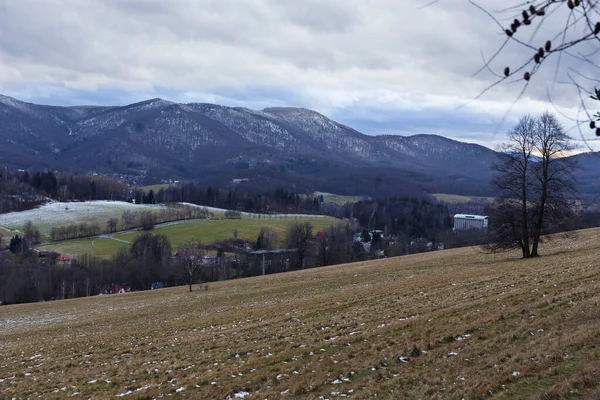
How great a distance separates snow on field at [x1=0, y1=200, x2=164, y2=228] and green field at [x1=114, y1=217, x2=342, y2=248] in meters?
32.4

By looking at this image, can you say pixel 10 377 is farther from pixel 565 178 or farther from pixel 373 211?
pixel 373 211

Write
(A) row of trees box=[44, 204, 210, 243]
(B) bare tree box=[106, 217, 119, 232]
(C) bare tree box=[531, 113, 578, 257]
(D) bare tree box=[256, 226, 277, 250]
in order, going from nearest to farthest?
(C) bare tree box=[531, 113, 578, 257], (D) bare tree box=[256, 226, 277, 250], (A) row of trees box=[44, 204, 210, 243], (B) bare tree box=[106, 217, 119, 232]

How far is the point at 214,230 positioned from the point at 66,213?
209ft

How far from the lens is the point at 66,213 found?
166125mm

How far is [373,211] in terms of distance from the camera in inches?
7219

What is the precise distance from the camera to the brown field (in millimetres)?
9078

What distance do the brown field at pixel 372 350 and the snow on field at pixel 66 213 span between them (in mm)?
147911

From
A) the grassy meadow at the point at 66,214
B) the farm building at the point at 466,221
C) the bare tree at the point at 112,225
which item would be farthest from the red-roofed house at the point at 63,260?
the farm building at the point at 466,221

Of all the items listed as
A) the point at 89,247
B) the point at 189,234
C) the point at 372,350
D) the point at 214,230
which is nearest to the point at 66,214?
the point at 89,247

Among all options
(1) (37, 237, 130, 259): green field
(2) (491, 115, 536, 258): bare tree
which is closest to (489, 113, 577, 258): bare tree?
(2) (491, 115, 536, 258): bare tree

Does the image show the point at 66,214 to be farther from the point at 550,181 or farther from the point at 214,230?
the point at 550,181

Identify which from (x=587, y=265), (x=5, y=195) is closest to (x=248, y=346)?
(x=587, y=265)

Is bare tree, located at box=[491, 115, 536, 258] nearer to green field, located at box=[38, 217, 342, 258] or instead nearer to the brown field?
the brown field

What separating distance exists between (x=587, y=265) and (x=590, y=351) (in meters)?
13.1
